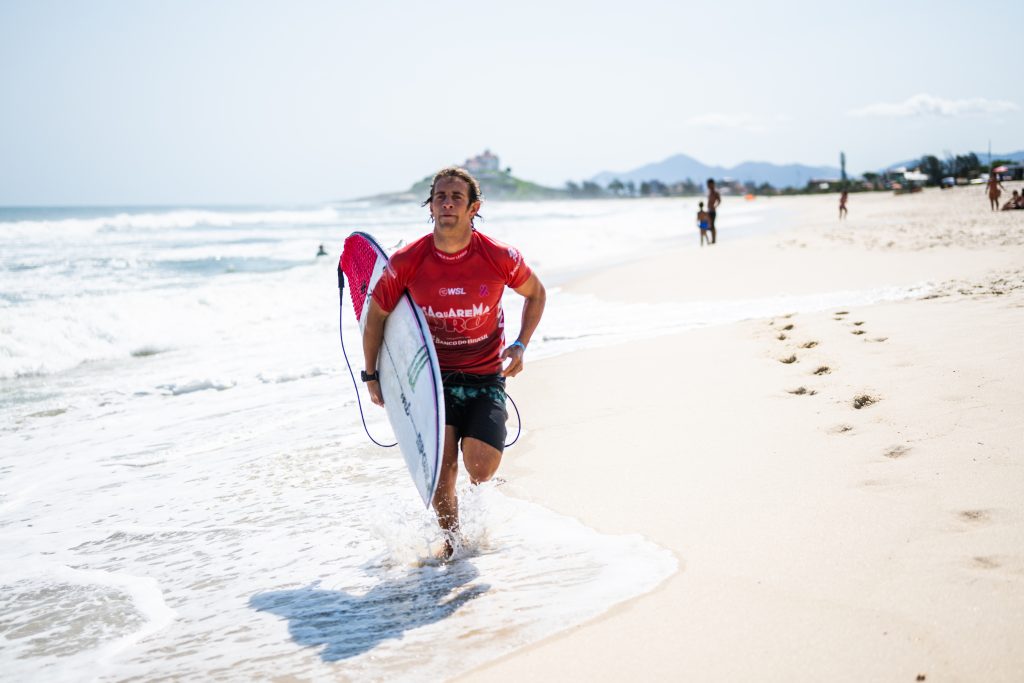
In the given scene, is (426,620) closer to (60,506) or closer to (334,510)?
(334,510)

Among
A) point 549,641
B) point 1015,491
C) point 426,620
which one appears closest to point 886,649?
point 549,641

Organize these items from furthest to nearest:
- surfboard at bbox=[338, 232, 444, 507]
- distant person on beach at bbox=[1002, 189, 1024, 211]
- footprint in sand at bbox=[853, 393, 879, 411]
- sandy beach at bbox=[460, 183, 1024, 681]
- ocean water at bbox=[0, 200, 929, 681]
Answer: distant person on beach at bbox=[1002, 189, 1024, 211]
footprint in sand at bbox=[853, 393, 879, 411]
surfboard at bbox=[338, 232, 444, 507]
ocean water at bbox=[0, 200, 929, 681]
sandy beach at bbox=[460, 183, 1024, 681]

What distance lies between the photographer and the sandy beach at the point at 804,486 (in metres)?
2.34

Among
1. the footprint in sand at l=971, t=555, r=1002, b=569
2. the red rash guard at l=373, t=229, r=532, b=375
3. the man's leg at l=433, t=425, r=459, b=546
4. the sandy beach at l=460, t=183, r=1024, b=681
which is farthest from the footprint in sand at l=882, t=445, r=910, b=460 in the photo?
the man's leg at l=433, t=425, r=459, b=546

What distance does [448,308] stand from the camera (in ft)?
11.3

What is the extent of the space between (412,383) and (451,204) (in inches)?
32.8

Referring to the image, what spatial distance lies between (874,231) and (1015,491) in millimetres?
17490

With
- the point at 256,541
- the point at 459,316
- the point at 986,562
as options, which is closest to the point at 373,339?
the point at 459,316

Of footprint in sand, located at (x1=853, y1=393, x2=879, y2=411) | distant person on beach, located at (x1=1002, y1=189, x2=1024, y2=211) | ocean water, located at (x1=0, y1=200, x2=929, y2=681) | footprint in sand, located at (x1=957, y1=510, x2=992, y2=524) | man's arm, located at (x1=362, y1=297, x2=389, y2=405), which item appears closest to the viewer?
ocean water, located at (x1=0, y1=200, x2=929, y2=681)

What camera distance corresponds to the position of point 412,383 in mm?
3465

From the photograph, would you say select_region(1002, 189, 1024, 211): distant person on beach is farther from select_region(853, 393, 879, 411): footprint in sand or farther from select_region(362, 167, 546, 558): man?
select_region(362, 167, 546, 558): man

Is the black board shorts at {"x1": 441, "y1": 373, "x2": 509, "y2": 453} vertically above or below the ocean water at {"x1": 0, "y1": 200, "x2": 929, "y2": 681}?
above

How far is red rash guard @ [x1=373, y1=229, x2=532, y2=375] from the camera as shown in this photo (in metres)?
3.41

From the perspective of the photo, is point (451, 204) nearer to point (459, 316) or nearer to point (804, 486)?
point (459, 316)
